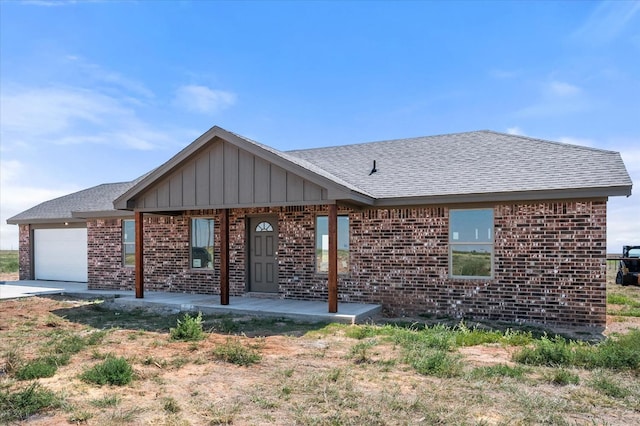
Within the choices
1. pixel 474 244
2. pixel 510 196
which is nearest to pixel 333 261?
pixel 474 244

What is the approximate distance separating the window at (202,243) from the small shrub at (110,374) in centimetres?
752

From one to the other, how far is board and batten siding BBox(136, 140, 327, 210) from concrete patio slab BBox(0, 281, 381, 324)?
245cm

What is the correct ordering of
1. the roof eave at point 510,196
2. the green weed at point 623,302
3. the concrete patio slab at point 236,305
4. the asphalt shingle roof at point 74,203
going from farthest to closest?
the asphalt shingle roof at point 74,203
the green weed at point 623,302
the concrete patio slab at point 236,305
the roof eave at point 510,196

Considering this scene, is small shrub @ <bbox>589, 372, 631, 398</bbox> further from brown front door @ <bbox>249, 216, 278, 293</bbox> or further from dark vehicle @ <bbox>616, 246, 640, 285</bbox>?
dark vehicle @ <bbox>616, 246, 640, 285</bbox>

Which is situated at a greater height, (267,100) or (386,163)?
(267,100)

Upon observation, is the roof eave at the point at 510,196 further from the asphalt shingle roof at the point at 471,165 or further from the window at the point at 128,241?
the window at the point at 128,241

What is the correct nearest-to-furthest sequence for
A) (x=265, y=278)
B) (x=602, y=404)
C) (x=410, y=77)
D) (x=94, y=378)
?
(x=602, y=404)
(x=94, y=378)
(x=265, y=278)
(x=410, y=77)

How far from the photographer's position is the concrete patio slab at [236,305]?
974cm

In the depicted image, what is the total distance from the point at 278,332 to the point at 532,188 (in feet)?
19.4

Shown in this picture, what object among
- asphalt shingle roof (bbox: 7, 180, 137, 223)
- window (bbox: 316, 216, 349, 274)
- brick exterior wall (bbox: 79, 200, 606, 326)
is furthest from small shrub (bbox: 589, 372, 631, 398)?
Answer: asphalt shingle roof (bbox: 7, 180, 137, 223)

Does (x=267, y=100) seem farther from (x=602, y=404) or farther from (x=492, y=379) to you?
(x=602, y=404)

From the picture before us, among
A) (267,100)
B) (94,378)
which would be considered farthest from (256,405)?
(267,100)

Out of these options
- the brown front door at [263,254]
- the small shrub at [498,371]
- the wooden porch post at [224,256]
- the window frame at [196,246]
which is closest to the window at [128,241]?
the window frame at [196,246]

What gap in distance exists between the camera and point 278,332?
8.66 metres
